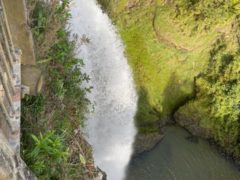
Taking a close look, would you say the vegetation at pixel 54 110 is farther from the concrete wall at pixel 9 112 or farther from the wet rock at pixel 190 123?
the wet rock at pixel 190 123

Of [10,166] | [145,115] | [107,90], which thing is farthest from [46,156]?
[145,115]

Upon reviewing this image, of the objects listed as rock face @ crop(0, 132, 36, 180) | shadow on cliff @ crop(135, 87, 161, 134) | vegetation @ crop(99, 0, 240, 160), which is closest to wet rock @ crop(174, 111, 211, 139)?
vegetation @ crop(99, 0, 240, 160)

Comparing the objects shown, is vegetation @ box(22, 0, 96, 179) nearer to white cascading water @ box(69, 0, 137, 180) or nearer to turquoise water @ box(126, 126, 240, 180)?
white cascading water @ box(69, 0, 137, 180)

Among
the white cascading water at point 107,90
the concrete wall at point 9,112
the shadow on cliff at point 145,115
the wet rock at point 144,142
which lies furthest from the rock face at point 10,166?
A: the shadow on cliff at point 145,115

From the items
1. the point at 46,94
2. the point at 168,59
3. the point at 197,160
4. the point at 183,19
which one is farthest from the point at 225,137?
Answer: the point at 46,94

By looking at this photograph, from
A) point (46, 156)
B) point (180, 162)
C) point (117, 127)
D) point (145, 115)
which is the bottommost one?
point (180, 162)

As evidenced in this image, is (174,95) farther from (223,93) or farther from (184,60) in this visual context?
(223,93)
